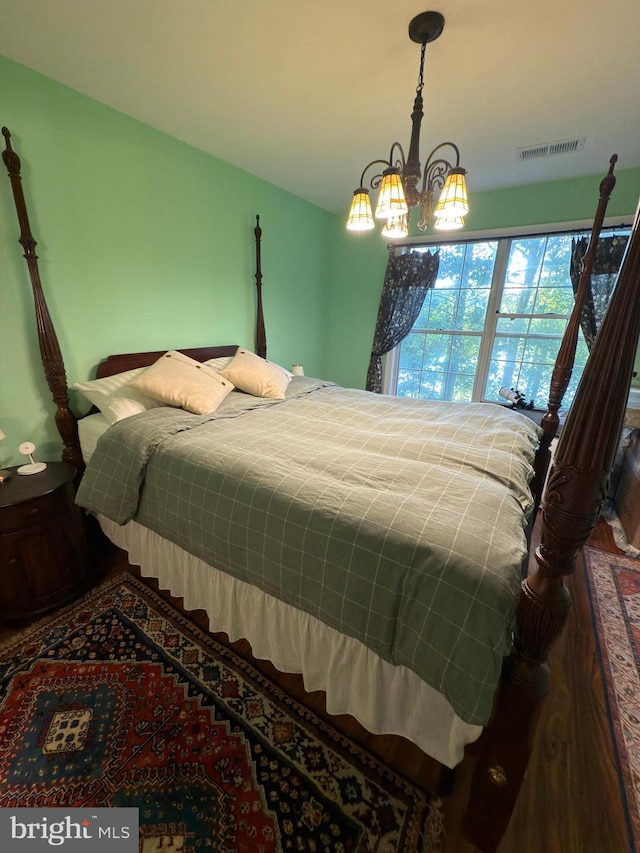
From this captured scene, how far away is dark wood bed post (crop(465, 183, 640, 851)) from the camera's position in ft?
1.94

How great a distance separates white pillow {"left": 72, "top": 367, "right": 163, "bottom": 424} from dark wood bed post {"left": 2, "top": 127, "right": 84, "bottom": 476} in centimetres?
12

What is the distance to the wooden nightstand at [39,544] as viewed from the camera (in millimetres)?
1473

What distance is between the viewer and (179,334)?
257cm

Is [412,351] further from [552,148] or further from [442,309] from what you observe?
[552,148]

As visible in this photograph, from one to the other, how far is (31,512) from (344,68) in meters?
2.56

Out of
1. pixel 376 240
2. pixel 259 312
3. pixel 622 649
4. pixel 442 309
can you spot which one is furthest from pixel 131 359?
pixel 622 649

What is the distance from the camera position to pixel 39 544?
155cm

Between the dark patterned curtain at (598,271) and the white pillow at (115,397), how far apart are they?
3.31 m

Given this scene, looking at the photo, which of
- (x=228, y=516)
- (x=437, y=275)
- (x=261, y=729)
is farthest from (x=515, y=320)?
(x=261, y=729)

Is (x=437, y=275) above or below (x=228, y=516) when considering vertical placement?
above

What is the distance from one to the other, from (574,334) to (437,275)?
5.93 ft

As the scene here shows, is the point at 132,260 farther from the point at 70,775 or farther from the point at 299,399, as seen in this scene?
the point at 70,775

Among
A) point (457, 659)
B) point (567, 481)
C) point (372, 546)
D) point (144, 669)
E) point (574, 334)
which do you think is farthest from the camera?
point (574, 334)

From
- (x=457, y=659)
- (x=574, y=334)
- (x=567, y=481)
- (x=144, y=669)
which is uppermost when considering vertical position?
(x=574, y=334)
